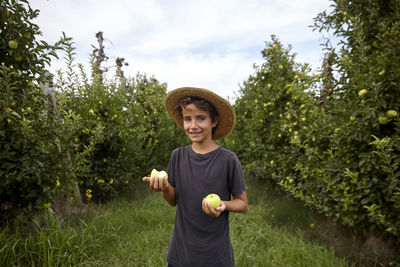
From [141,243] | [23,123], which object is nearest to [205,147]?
[23,123]

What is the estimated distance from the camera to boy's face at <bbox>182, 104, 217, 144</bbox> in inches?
63.9

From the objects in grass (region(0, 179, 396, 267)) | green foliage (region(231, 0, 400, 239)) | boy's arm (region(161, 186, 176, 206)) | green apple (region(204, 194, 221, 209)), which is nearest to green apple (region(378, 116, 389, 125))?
green foliage (region(231, 0, 400, 239))

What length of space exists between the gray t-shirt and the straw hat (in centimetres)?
27

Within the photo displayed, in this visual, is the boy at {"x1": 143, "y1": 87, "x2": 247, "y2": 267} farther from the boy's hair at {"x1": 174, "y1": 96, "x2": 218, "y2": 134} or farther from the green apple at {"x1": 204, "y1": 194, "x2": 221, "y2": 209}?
the green apple at {"x1": 204, "y1": 194, "x2": 221, "y2": 209}

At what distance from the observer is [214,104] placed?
1.74 metres

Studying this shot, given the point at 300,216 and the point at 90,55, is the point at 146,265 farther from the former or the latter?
the point at 90,55

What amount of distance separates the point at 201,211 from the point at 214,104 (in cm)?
73

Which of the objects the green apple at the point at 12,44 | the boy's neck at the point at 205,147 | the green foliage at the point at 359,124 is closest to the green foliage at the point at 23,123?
the green apple at the point at 12,44

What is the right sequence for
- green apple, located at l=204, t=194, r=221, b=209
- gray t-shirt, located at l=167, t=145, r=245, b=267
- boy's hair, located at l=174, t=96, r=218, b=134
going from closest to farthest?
green apple, located at l=204, t=194, r=221, b=209 → gray t-shirt, located at l=167, t=145, r=245, b=267 → boy's hair, located at l=174, t=96, r=218, b=134

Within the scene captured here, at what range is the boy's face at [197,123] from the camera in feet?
5.32

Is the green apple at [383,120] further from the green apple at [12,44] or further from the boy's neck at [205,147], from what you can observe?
the green apple at [12,44]

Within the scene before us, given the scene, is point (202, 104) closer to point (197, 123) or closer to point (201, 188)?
point (197, 123)

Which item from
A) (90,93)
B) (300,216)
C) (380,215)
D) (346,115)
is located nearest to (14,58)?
(90,93)

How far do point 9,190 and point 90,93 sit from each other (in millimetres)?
2427
